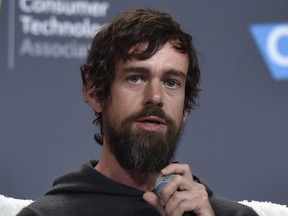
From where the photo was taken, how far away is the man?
169 cm

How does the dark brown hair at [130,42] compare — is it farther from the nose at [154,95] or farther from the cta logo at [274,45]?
the cta logo at [274,45]

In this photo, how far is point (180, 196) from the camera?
4.87 ft

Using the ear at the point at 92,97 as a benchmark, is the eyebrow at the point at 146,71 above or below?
above

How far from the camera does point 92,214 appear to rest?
1.74 metres

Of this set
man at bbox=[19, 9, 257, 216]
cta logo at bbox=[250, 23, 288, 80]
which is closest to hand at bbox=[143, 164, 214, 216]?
man at bbox=[19, 9, 257, 216]

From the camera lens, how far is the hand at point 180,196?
1473mm

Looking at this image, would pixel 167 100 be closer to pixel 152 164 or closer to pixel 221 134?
pixel 152 164

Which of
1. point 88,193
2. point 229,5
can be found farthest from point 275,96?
point 88,193

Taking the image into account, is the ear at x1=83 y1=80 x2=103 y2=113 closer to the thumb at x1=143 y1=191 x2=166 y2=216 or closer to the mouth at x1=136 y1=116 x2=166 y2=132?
the mouth at x1=136 y1=116 x2=166 y2=132

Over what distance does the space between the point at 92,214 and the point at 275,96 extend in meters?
0.92

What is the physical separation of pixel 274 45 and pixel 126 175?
91 cm

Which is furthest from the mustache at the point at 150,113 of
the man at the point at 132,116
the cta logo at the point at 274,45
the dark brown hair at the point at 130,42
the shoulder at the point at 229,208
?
the cta logo at the point at 274,45

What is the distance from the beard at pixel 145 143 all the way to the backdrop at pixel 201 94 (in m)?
0.51

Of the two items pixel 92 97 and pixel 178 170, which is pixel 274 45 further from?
pixel 178 170
